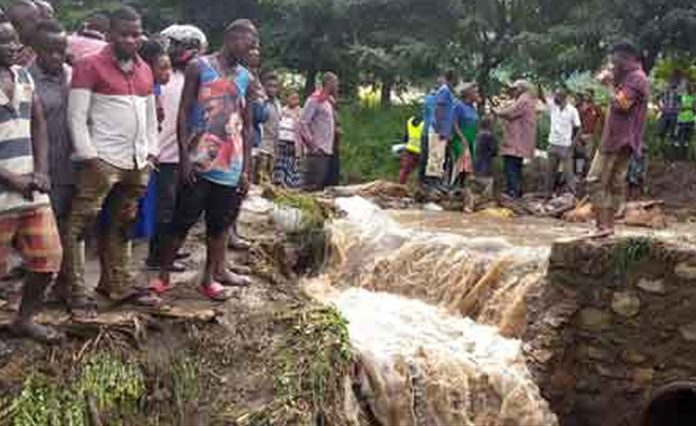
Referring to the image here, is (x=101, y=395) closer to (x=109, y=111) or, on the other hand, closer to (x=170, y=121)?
Answer: (x=109, y=111)

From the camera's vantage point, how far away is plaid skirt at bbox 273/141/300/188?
12.1 m

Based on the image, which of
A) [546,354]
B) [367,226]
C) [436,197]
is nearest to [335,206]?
[367,226]

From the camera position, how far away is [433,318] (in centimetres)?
825

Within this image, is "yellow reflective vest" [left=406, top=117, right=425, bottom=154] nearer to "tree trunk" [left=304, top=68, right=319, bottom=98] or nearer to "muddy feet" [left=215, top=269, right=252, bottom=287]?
"tree trunk" [left=304, top=68, right=319, bottom=98]

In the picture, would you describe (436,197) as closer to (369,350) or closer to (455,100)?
(455,100)

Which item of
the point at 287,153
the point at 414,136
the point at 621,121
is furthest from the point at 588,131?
the point at 621,121

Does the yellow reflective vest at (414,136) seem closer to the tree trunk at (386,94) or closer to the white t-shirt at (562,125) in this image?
the white t-shirt at (562,125)

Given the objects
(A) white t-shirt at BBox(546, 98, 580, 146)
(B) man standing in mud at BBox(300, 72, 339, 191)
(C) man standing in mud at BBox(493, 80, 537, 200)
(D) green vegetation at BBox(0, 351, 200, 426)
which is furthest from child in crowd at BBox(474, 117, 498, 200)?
(D) green vegetation at BBox(0, 351, 200, 426)

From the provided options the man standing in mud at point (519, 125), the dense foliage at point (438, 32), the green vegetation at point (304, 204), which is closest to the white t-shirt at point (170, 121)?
the green vegetation at point (304, 204)

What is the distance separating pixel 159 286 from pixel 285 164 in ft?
A: 21.7

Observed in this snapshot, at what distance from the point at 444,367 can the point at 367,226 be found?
10.4ft

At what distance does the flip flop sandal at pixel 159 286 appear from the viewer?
5.68 m

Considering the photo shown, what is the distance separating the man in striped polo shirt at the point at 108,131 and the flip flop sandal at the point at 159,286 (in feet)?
1.75

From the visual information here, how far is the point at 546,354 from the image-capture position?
750 centimetres
